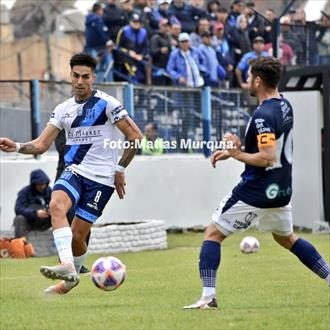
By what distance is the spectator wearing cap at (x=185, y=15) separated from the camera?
21.2 meters

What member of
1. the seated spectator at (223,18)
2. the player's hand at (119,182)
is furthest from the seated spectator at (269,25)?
the player's hand at (119,182)

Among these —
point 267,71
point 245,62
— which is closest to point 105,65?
point 245,62

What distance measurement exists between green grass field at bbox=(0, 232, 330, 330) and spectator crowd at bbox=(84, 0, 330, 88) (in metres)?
5.62

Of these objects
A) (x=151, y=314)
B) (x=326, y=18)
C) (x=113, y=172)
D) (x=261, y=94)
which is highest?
(x=326, y=18)

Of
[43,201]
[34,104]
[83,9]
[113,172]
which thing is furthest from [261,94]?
[83,9]

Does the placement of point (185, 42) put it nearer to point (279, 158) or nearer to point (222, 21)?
point (222, 21)

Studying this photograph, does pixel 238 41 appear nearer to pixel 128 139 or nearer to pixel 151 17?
pixel 151 17

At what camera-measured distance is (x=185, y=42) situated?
65.5ft

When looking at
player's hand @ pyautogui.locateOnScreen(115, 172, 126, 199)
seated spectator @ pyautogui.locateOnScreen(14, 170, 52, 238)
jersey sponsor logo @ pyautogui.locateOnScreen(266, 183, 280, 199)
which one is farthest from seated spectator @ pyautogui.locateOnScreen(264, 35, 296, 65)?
jersey sponsor logo @ pyautogui.locateOnScreen(266, 183, 280, 199)

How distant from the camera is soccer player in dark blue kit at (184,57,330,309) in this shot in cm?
878

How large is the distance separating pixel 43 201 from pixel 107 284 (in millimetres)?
6851

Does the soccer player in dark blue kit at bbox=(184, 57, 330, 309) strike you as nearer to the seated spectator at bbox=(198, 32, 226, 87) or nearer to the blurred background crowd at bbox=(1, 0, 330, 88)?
the blurred background crowd at bbox=(1, 0, 330, 88)

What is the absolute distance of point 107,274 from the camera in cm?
911

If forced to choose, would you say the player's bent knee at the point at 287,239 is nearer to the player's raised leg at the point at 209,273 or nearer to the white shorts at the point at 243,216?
the white shorts at the point at 243,216
